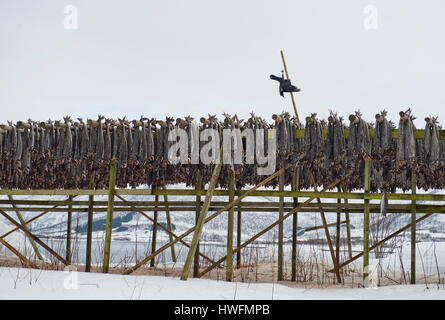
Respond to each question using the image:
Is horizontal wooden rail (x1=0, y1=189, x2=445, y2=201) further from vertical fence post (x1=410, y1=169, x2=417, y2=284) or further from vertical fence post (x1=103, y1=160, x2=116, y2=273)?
vertical fence post (x1=410, y1=169, x2=417, y2=284)

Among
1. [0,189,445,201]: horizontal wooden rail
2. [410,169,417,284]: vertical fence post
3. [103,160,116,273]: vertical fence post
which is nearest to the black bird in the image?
[0,189,445,201]: horizontal wooden rail

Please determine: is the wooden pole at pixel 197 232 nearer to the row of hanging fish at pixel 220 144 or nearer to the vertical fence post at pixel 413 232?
the row of hanging fish at pixel 220 144

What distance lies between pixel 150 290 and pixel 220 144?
2.86m

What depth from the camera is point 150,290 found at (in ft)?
21.3

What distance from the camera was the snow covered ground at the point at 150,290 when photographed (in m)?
6.07

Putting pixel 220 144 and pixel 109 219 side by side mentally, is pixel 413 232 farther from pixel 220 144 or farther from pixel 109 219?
pixel 109 219

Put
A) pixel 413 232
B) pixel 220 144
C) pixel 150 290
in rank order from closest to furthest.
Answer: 1. pixel 150 290
2. pixel 220 144
3. pixel 413 232

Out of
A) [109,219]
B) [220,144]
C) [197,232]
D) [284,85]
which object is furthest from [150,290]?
[284,85]

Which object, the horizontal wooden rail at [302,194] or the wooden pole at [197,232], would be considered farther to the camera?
the horizontal wooden rail at [302,194]

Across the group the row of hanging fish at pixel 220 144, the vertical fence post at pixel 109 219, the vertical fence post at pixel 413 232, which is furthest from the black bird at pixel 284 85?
the vertical fence post at pixel 109 219

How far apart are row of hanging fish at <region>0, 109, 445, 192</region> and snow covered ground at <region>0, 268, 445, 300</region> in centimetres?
202

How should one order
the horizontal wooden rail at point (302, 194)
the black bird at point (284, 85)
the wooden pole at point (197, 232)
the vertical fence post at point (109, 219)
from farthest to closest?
the black bird at point (284, 85), the vertical fence post at point (109, 219), the horizontal wooden rail at point (302, 194), the wooden pole at point (197, 232)

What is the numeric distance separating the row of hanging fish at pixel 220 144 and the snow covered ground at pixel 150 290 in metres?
2.02
